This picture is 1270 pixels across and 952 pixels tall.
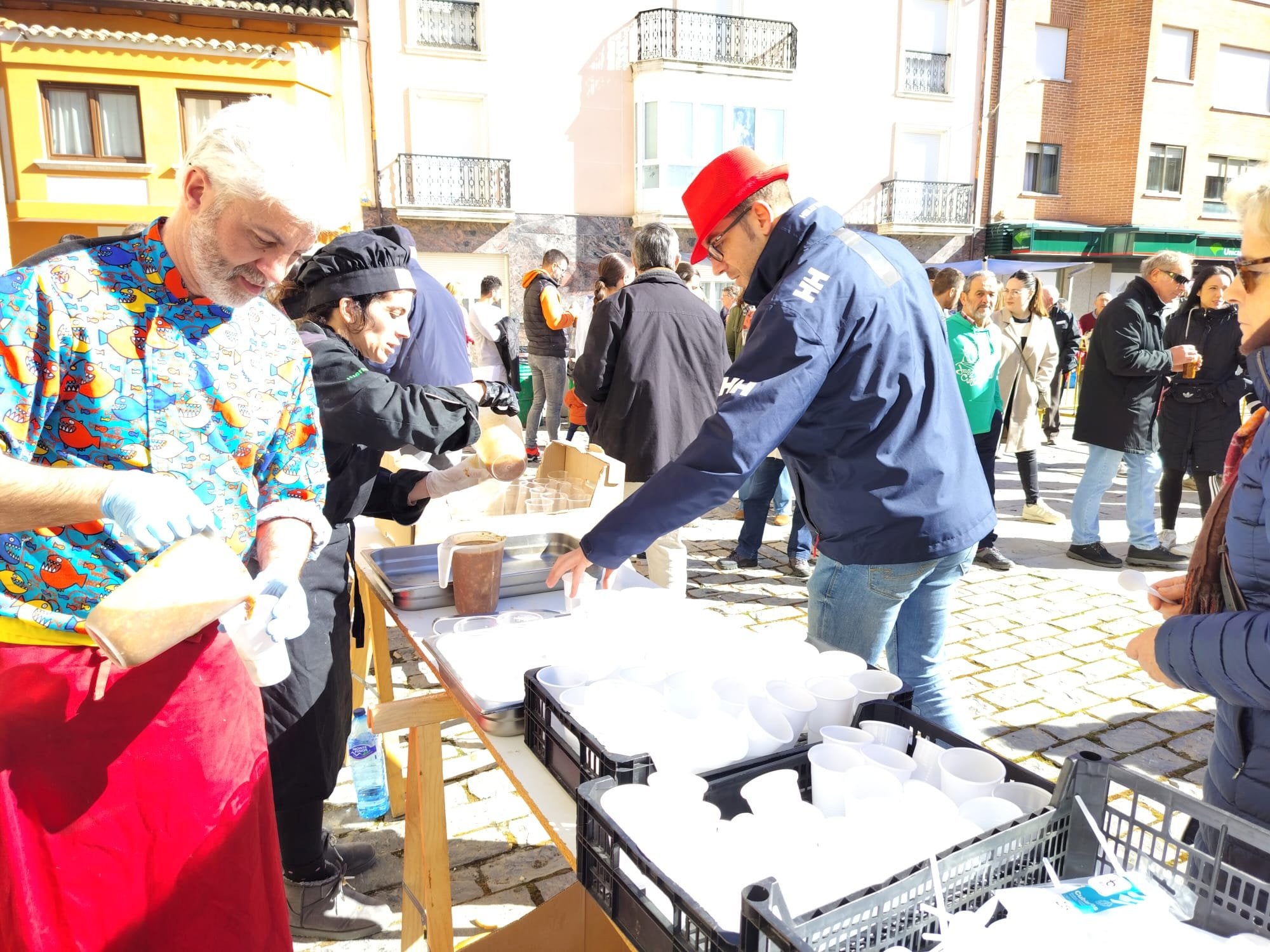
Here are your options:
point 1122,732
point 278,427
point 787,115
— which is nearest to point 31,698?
point 278,427

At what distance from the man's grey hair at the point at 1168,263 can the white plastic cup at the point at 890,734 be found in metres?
4.76

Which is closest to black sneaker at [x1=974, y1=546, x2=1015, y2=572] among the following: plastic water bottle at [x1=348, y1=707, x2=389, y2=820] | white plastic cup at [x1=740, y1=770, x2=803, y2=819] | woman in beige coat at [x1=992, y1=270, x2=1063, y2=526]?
woman in beige coat at [x1=992, y1=270, x2=1063, y2=526]

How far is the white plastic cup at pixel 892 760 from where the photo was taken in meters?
1.34

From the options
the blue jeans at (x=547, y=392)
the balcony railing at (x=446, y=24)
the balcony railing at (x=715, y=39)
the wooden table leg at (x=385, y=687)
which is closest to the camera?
the wooden table leg at (x=385, y=687)

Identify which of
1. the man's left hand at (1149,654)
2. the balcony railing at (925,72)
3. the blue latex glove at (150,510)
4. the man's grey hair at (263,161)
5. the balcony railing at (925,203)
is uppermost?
the balcony railing at (925,72)

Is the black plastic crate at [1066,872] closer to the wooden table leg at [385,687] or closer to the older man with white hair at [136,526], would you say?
the older man with white hair at [136,526]

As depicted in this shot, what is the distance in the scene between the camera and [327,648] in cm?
231

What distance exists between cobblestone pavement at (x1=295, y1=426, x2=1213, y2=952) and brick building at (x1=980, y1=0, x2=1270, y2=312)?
687 inches

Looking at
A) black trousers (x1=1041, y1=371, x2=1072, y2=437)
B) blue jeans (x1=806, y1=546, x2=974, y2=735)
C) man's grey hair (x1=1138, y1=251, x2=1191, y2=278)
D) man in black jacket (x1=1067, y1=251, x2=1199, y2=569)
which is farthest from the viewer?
black trousers (x1=1041, y1=371, x2=1072, y2=437)

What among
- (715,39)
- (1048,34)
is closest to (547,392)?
(715,39)

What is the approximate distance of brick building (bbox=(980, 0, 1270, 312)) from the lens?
2072 cm

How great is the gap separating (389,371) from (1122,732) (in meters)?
3.59

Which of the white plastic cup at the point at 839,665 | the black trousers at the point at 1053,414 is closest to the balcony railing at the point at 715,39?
the black trousers at the point at 1053,414

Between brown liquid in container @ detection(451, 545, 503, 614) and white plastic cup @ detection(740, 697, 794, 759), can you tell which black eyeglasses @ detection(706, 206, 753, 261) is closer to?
brown liquid in container @ detection(451, 545, 503, 614)
